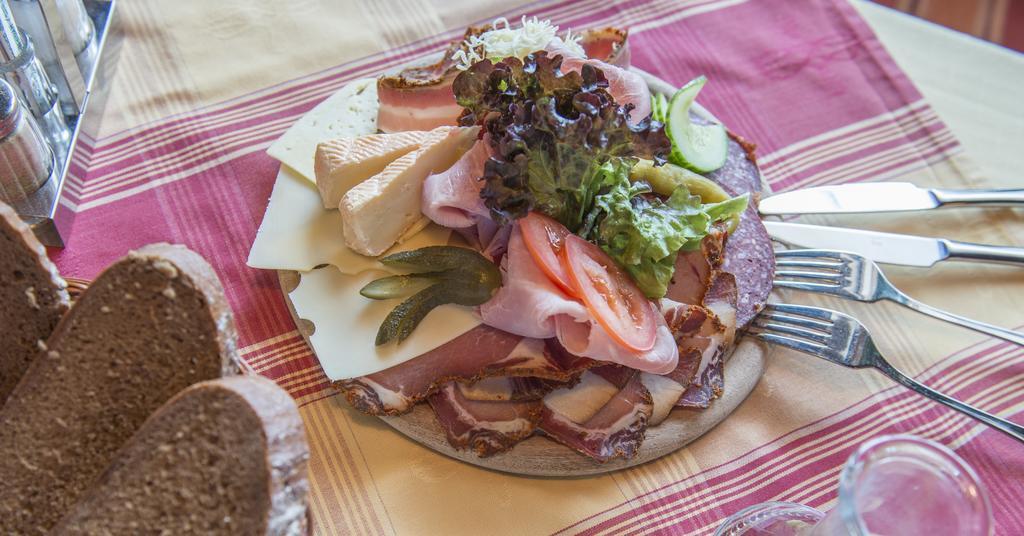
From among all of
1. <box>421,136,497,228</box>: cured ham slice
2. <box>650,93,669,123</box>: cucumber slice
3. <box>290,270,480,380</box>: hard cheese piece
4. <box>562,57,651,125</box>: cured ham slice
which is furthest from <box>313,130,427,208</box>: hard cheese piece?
<box>650,93,669,123</box>: cucumber slice

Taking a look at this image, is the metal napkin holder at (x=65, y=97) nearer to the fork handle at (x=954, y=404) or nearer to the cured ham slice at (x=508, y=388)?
the cured ham slice at (x=508, y=388)

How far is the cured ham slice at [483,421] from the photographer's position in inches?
88.0

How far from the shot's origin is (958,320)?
8.29 ft

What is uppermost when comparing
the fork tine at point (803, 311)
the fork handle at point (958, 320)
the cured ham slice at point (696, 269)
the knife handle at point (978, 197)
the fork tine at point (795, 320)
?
the cured ham slice at point (696, 269)

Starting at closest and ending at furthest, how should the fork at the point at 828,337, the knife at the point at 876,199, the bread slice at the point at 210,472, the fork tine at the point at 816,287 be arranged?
the bread slice at the point at 210,472 → the fork at the point at 828,337 → the fork tine at the point at 816,287 → the knife at the point at 876,199

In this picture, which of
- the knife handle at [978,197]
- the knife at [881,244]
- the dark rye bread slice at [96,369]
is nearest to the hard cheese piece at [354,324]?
the dark rye bread slice at [96,369]

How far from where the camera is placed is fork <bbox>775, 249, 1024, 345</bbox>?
257 cm

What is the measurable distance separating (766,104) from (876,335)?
990 millimetres

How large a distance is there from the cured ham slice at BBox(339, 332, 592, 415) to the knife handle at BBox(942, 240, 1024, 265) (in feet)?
4.22

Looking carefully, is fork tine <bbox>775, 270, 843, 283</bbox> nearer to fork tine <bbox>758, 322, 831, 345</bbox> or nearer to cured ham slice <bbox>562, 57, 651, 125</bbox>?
fork tine <bbox>758, 322, 831, 345</bbox>

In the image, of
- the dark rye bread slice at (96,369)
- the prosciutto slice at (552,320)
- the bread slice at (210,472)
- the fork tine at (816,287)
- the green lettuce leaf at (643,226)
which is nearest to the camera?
the bread slice at (210,472)

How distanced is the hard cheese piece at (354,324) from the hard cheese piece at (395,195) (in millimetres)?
114

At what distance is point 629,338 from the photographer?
2.19m

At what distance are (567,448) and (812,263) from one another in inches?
37.1
